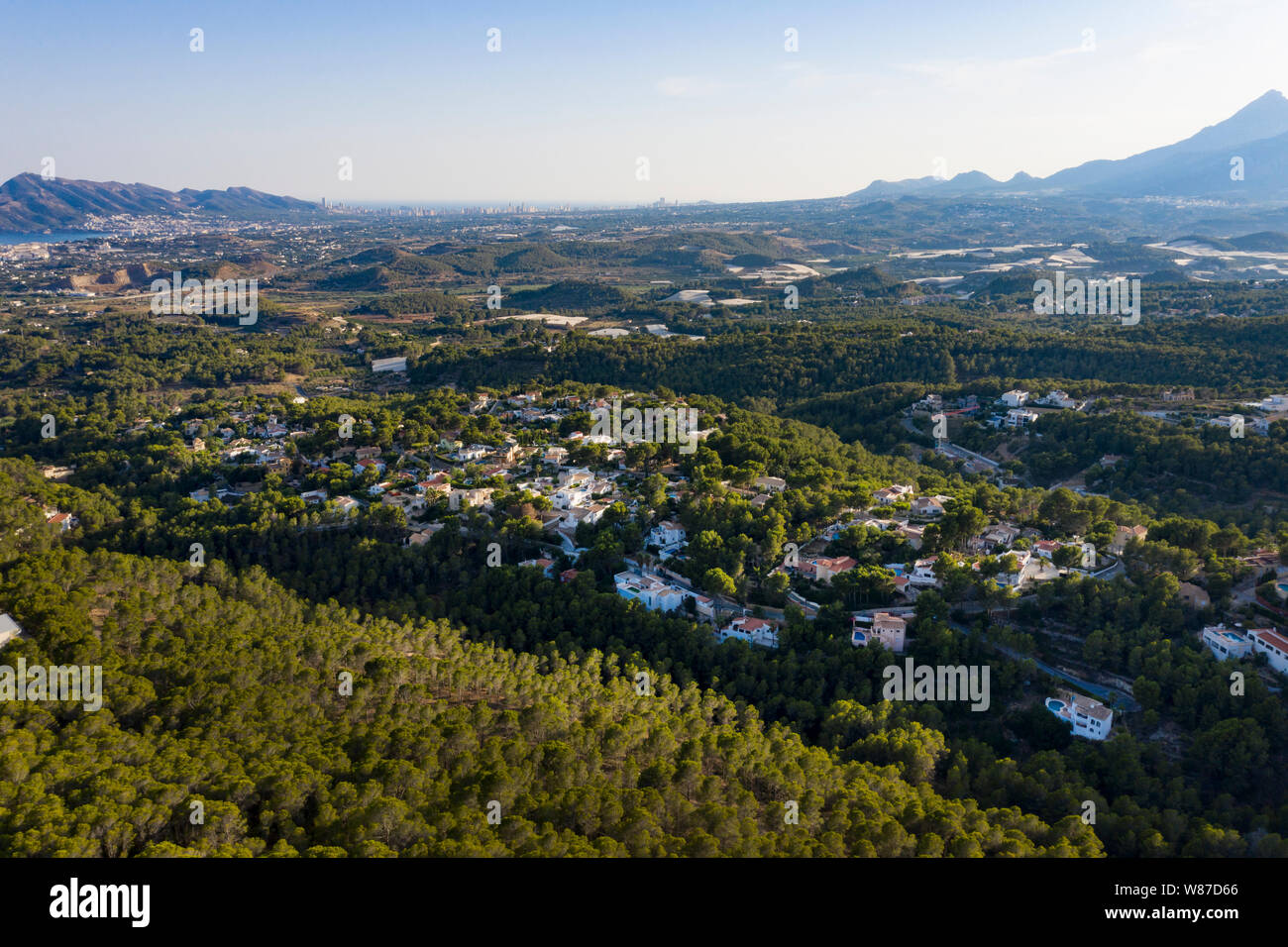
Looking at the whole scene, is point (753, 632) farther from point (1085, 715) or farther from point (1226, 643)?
point (1226, 643)

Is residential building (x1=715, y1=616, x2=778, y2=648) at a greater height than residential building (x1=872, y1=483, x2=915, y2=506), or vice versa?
residential building (x1=872, y1=483, x2=915, y2=506)

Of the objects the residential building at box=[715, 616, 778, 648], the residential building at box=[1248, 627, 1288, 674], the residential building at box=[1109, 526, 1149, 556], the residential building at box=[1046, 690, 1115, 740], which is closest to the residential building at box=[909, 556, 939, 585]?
the residential building at box=[715, 616, 778, 648]

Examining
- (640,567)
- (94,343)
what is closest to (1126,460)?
(640,567)

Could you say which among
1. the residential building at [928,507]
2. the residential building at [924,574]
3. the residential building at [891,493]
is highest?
the residential building at [891,493]

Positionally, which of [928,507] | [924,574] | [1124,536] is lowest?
[924,574]

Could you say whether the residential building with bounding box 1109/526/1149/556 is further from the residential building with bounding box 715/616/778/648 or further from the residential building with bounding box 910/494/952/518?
the residential building with bounding box 715/616/778/648

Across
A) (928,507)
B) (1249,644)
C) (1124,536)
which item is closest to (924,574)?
(928,507)

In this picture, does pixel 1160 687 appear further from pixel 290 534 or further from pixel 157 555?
pixel 157 555

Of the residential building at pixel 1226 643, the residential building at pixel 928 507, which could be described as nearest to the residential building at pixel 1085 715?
the residential building at pixel 1226 643

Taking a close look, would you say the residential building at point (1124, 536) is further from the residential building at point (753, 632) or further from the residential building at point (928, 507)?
the residential building at point (753, 632)

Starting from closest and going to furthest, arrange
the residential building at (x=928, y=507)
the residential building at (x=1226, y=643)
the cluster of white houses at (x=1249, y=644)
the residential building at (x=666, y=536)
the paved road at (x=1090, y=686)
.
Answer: the cluster of white houses at (x=1249, y=644)
the paved road at (x=1090, y=686)
the residential building at (x=1226, y=643)
the residential building at (x=666, y=536)
the residential building at (x=928, y=507)

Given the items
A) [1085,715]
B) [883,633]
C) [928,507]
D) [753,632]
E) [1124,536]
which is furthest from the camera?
[928,507]
